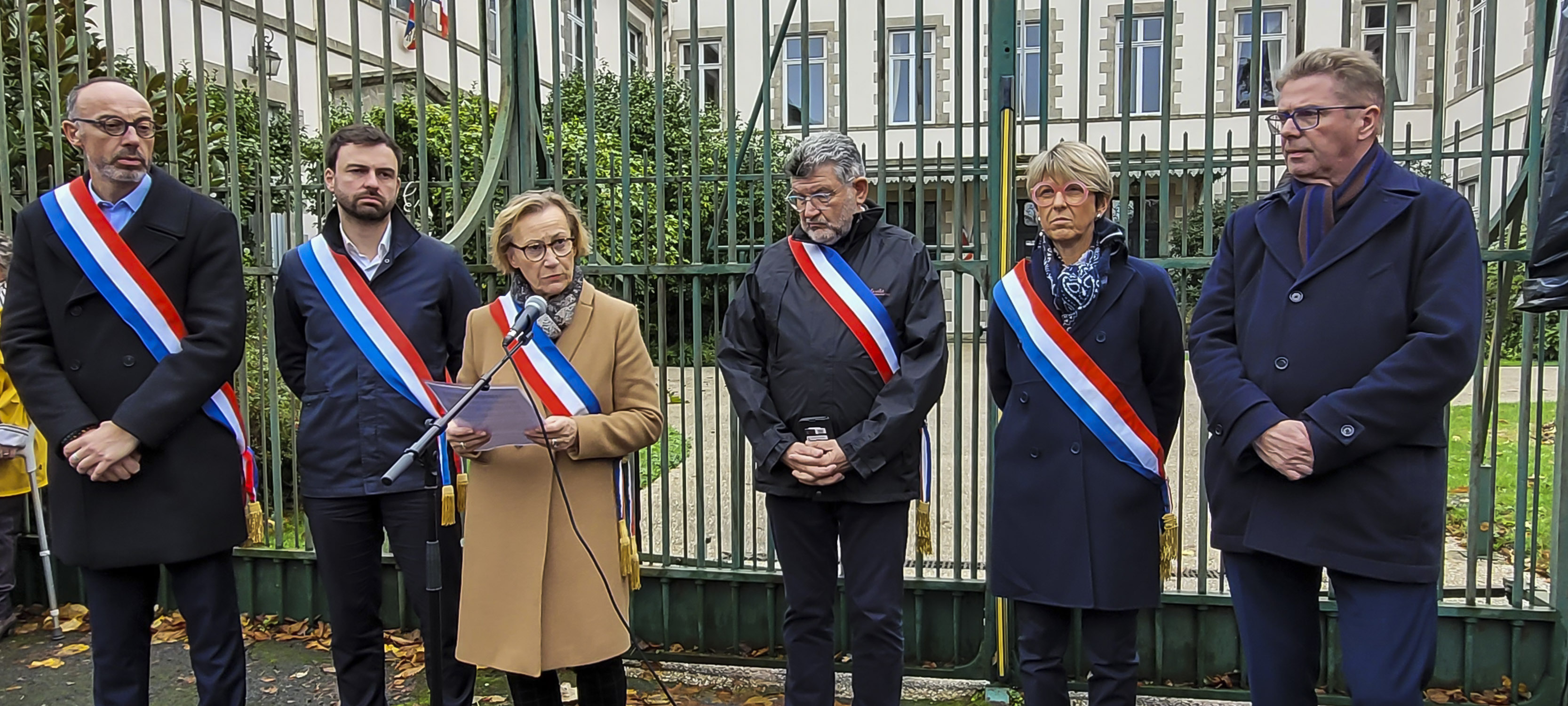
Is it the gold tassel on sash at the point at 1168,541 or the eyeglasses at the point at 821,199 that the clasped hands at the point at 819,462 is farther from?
the gold tassel on sash at the point at 1168,541

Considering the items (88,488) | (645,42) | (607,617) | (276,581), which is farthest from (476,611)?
(645,42)

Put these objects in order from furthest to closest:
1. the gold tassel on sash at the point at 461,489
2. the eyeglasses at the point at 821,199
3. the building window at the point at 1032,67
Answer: the building window at the point at 1032,67
the gold tassel on sash at the point at 461,489
the eyeglasses at the point at 821,199

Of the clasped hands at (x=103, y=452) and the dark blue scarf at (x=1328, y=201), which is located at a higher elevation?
the dark blue scarf at (x=1328, y=201)

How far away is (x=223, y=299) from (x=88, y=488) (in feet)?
2.12

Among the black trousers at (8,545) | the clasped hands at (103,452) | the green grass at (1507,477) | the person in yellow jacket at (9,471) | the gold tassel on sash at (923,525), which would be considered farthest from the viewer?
the black trousers at (8,545)

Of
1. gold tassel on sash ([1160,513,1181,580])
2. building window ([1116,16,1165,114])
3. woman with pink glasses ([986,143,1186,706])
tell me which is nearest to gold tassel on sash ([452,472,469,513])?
woman with pink glasses ([986,143,1186,706])

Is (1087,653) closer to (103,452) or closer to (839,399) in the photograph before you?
(839,399)

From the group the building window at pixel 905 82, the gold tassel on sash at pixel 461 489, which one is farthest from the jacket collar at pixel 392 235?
the building window at pixel 905 82

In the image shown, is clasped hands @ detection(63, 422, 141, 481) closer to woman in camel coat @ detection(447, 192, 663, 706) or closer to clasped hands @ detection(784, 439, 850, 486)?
woman in camel coat @ detection(447, 192, 663, 706)

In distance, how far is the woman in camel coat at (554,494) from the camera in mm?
3016

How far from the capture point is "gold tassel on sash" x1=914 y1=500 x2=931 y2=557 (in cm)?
345

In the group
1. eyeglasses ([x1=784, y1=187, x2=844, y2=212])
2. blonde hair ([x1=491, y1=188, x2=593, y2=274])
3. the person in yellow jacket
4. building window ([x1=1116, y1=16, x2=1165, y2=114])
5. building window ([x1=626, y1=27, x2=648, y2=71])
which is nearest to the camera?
blonde hair ([x1=491, y1=188, x2=593, y2=274])

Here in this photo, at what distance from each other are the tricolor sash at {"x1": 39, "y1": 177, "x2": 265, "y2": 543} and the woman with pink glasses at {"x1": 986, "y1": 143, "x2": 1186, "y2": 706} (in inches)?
94.9

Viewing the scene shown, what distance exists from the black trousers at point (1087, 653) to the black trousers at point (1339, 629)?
1.10 feet
